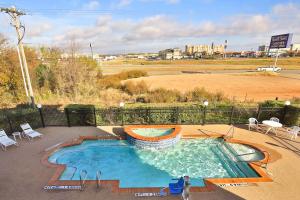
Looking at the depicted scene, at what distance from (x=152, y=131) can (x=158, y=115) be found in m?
1.33

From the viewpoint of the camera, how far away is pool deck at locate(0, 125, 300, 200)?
17.0 ft

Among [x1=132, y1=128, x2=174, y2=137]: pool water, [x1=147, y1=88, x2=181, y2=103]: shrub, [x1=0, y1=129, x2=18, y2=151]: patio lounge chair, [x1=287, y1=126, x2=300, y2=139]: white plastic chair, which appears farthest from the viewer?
[x1=147, y1=88, x2=181, y2=103]: shrub

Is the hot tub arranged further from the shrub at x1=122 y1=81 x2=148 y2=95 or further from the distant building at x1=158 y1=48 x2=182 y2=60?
the distant building at x1=158 y1=48 x2=182 y2=60

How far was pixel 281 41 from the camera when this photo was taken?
1372 inches

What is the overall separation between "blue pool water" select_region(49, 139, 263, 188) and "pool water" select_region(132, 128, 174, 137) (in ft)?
2.37

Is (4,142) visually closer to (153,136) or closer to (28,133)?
(28,133)

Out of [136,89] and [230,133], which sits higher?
[136,89]

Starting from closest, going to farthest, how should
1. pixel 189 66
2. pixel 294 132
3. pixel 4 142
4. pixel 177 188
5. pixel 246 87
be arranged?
pixel 177 188 < pixel 4 142 < pixel 294 132 < pixel 246 87 < pixel 189 66

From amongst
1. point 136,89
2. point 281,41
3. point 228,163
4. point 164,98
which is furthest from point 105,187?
point 281,41

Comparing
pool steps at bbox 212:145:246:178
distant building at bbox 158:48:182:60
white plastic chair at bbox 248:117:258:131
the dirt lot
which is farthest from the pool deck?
distant building at bbox 158:48:182:60

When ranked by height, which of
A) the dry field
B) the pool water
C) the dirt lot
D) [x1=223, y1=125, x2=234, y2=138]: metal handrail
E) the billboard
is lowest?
the dry field

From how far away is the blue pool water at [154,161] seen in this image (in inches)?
255

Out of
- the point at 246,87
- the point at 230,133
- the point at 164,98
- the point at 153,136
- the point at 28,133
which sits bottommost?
the point at 246,87

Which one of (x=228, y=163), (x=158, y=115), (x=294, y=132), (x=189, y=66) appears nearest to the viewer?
(x=228, y=163)
